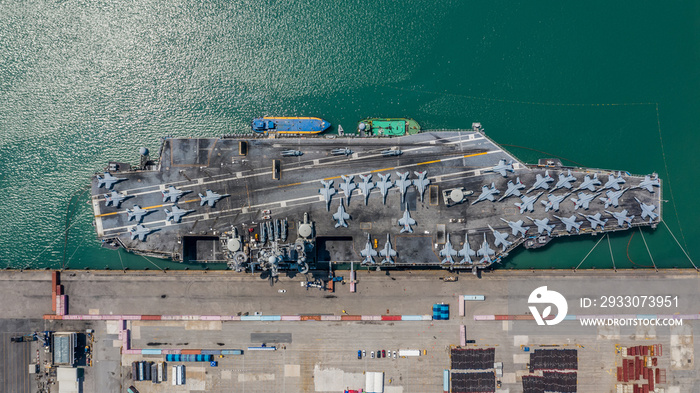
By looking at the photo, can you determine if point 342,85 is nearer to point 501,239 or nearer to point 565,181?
point 501,239

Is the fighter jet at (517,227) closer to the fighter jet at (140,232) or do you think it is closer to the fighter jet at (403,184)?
the fighter jet at (403,184)

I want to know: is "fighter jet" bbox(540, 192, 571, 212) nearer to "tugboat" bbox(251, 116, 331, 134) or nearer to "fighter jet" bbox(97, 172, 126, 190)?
"tugboat" bbox(251, 116, 331, 134)

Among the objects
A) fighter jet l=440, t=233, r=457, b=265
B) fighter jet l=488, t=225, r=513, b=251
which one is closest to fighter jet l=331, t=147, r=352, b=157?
fighter jet l=440, t=233, r=457, b=265

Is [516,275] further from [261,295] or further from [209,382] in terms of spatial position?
[209,382]

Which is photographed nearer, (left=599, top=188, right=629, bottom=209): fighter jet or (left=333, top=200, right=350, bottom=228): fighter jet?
(left=333, top=200, right=350, bottom=228): fighter jet

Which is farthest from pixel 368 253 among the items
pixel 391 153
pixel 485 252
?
pixel 485 252

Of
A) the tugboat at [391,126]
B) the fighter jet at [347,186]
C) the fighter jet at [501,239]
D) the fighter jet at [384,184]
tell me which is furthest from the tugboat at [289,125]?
the fighter jet at [501,239]

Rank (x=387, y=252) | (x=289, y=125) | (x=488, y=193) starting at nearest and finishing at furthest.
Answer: (x=387, y=252), (x=488, y=193), (x=289, y=125)
